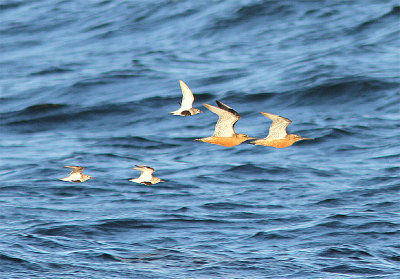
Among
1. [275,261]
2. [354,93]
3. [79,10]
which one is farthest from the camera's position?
[79,10]

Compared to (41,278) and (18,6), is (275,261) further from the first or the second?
(18,6)

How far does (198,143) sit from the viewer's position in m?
22.8

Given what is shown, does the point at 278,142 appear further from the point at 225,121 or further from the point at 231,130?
the point at 225,121

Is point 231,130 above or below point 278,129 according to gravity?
above

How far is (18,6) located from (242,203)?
2362 cm

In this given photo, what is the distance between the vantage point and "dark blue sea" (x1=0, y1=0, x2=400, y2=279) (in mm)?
15000

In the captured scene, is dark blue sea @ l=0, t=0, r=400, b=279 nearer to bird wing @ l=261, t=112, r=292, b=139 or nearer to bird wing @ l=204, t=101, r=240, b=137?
bird wing @ l=261, t=112, r=292, b=139

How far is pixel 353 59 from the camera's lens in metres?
27.4

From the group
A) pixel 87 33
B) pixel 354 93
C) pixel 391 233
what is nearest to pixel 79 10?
pixel 87 33

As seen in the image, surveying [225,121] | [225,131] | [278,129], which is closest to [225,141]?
[225,131]

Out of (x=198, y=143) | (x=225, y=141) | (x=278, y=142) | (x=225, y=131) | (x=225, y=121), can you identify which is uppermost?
(x=225, y=121)

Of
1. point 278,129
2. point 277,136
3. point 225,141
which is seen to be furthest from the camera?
point 277,136

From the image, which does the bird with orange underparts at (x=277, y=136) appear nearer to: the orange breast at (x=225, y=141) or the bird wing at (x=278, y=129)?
the bird wing at (x=278, y=129)

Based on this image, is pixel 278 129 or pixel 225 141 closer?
pixel 225 141
